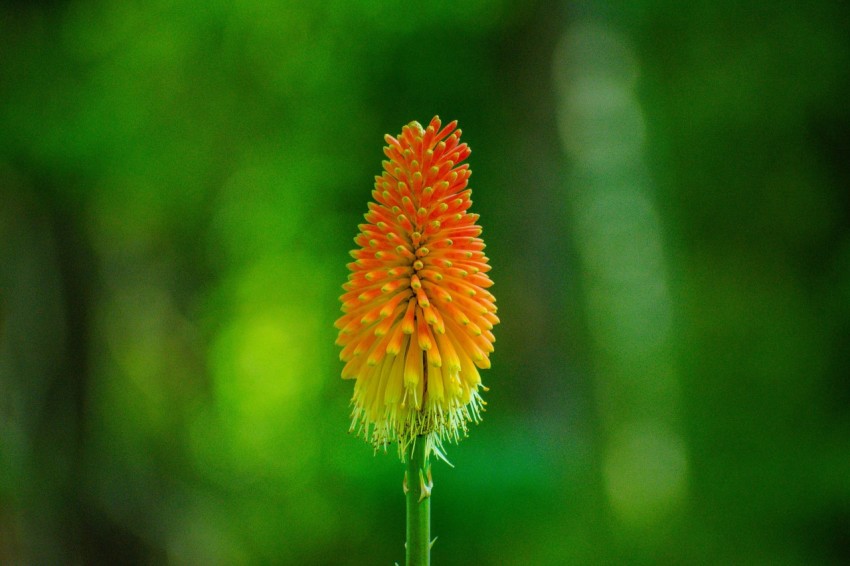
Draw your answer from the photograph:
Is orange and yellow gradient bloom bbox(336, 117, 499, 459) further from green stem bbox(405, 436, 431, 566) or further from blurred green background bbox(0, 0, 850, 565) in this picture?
blurred green background bbox(0, 0, 850, 565)

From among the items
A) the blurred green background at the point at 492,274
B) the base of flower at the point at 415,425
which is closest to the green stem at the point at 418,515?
the base of flower at the point at 415,425

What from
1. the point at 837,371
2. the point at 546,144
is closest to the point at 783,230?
the point at 837,371

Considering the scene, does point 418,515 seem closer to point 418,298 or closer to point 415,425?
point 415,425

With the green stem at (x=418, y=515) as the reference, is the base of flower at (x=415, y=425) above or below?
above

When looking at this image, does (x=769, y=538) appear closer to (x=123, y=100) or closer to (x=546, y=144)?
(x=546, y=144)

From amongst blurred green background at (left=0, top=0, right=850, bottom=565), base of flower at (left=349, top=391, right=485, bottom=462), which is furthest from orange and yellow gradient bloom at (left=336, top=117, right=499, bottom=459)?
blurred green background at (left=0, top=0, right=850, bottom=565)

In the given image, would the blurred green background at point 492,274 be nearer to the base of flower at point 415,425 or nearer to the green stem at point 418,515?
the base of flower at point 415,425

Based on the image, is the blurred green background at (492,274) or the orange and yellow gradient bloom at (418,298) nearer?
the orange and yellow gradient bloom at (418,298)
